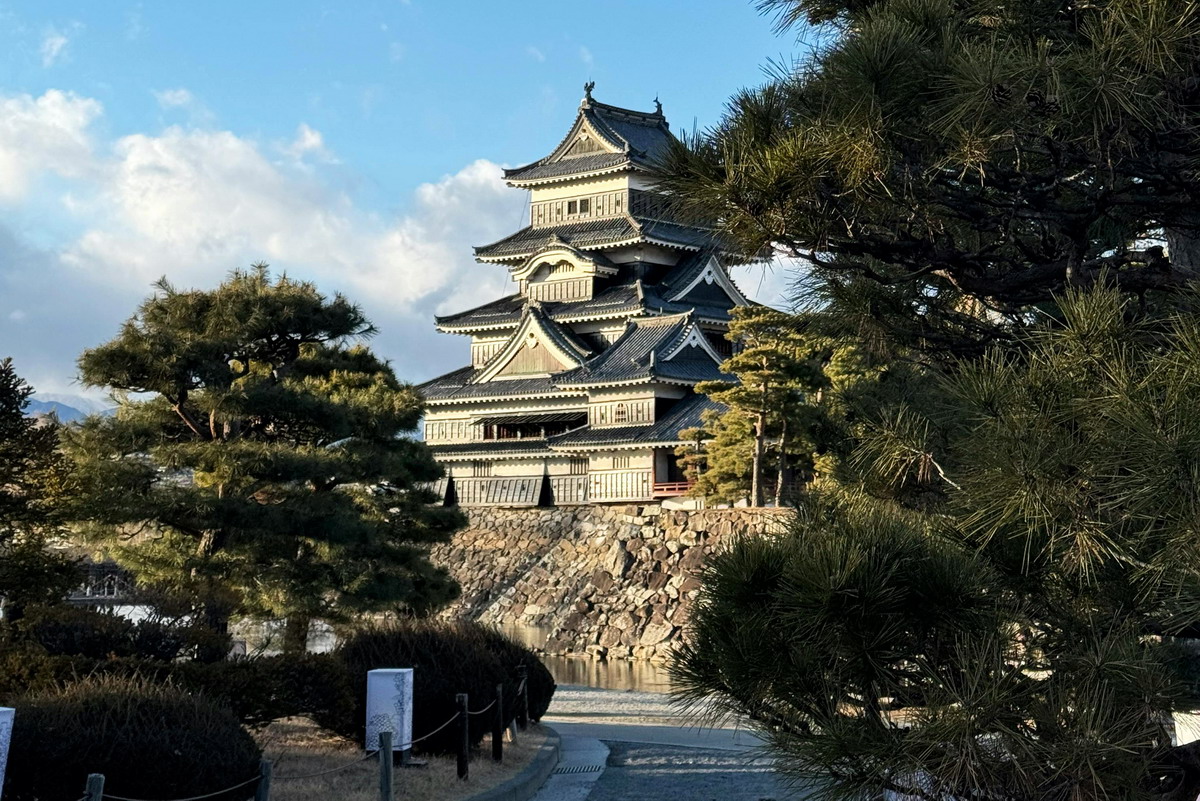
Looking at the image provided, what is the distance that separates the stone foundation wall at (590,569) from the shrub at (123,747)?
19858 millimetres

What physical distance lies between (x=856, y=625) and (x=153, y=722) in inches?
148

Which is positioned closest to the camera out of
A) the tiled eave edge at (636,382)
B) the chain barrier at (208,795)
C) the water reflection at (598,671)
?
the chain barrier at (208,795)

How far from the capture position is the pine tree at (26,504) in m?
8.39

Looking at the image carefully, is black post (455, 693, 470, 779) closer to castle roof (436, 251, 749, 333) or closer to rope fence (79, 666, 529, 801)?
rope fence (79, 666, 529, 801)

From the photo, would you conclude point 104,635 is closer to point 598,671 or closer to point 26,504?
point 26,504

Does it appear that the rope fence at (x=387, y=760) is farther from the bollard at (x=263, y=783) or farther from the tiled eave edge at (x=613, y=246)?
the tiled eave edge at (x=613, y=246)

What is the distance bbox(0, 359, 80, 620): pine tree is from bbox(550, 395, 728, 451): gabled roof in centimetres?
2282

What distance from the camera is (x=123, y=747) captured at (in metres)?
5.97

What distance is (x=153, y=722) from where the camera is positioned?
620 centimetres

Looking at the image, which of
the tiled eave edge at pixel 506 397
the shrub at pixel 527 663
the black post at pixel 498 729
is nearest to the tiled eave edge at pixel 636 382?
the tiled eave edge at pixel 506 397

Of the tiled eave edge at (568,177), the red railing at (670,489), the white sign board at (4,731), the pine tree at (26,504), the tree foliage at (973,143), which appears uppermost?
the tiled eave edge at (568,177)

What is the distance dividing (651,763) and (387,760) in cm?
366

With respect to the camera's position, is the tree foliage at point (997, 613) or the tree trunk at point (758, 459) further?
the tree trunk at point (758, 459)

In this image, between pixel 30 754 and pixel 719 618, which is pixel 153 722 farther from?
pixel 719 618
